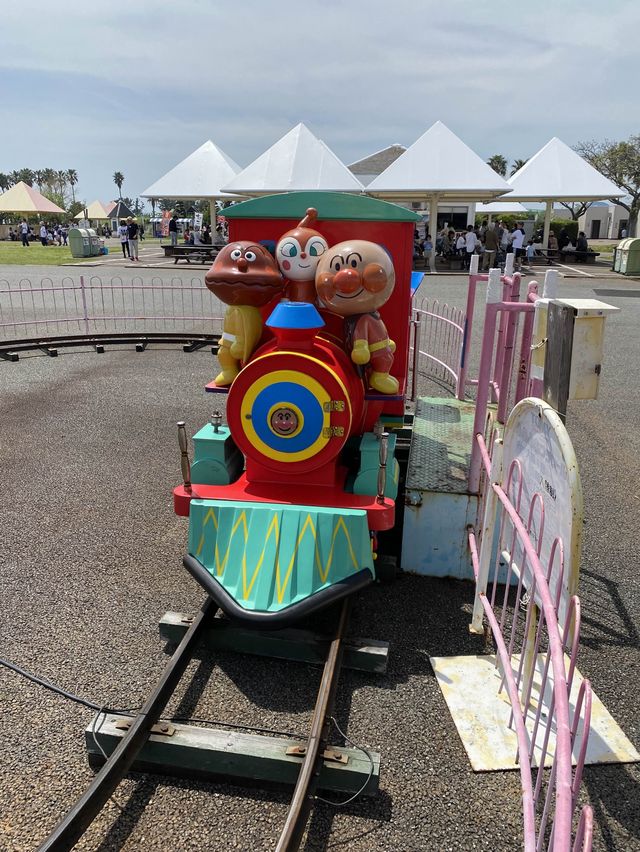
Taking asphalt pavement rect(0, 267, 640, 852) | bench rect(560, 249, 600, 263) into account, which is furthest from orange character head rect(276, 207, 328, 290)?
bench rect(560, 249, 600, 263)

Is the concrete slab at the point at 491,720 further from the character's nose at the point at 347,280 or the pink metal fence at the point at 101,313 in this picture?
the pink metal fence at the point at 101,313

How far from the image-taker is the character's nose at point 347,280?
3592mm

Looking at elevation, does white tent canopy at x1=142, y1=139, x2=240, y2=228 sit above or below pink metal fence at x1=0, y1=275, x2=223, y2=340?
above

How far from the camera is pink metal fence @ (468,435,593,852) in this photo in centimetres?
164

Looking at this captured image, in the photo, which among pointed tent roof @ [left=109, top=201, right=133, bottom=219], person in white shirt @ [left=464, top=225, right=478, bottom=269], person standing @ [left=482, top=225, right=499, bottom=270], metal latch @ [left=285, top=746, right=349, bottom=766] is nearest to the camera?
metal latch @ [left=285, top=746, right=349, bottom=766]

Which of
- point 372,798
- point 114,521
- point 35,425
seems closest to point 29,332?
point 35,425

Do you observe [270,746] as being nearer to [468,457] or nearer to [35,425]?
[468,457]

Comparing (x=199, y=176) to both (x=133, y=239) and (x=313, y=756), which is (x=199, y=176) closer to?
(x=133, y=239)

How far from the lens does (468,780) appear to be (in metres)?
2.65

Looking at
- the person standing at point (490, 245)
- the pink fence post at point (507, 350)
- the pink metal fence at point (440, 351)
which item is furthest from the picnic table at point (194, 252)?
the pink fence post at point (507, 350)

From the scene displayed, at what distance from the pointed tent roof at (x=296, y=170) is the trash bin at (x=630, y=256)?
9.88m

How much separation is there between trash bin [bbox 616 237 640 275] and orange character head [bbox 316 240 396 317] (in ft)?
73.6

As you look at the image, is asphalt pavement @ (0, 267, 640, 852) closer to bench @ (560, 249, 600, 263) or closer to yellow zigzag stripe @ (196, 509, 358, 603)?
yellow zigzag stripe @ (196, 509, 358, 603)

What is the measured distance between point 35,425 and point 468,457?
196 inches
